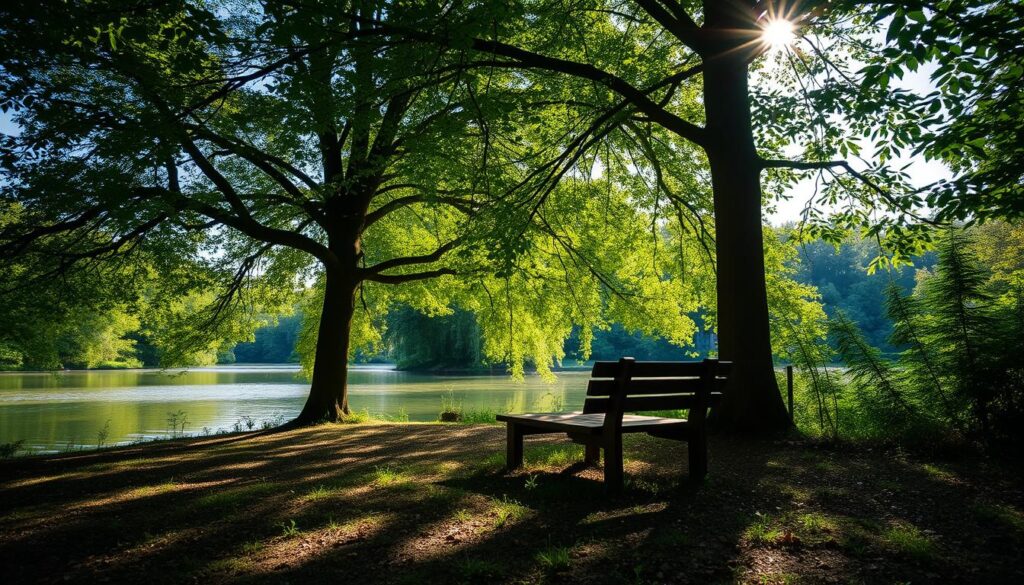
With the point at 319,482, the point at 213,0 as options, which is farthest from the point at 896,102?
the point at 213,0

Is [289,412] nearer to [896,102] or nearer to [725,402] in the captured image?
[725,402]

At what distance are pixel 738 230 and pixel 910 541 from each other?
15.1 feet

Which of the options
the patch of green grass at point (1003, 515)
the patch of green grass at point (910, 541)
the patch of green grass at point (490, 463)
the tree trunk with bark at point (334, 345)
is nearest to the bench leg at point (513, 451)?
the patch of green grass at point (490, 463)

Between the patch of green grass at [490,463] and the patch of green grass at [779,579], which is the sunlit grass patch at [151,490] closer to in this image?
the patch of green grass at [490,463]

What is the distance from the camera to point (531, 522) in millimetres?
3932

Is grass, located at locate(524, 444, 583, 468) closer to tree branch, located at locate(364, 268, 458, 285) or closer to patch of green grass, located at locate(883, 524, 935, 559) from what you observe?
patch of green grass, located at locate(883, 524, 935, 559)

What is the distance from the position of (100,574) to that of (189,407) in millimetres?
22268

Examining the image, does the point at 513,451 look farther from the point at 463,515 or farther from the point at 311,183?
the point at 311,183

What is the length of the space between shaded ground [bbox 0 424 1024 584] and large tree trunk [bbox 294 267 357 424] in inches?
216

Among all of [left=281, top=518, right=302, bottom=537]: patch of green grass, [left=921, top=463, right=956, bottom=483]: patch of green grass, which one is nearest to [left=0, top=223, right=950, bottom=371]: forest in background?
[left=921, top=463, right=956, bottom=483]: patch of green grass

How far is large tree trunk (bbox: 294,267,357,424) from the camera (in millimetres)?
11984

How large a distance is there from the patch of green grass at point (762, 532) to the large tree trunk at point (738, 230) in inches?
131

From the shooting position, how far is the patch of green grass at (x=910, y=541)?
3266 mm

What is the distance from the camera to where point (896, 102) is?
6.61 metres
